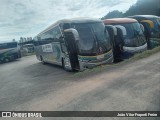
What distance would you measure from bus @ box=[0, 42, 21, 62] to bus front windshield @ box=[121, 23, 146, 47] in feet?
58.9

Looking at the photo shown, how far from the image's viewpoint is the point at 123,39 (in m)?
14.2

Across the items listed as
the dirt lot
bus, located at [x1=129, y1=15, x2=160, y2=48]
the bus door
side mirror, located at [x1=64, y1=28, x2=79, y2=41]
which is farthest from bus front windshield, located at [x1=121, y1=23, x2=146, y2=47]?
the dirt lot

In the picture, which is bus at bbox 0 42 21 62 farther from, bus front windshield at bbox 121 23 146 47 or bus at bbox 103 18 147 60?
bus front windshield at bbox 121 23 146 47

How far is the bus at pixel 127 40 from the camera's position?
14.2m

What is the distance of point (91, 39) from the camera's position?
11812mm

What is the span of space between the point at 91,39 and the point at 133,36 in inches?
167

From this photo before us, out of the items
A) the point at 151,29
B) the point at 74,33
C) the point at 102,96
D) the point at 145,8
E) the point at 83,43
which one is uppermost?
the point at 145,8

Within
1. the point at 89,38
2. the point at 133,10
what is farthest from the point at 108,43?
the point at 133,10

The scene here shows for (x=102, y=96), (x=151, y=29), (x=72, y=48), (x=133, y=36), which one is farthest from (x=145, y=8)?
(x=102, y=96)

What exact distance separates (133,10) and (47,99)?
46690 mm

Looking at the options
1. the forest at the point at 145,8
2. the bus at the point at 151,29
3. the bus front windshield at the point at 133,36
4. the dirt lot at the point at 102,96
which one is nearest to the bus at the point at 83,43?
the bus front windshield at the point at 133,36

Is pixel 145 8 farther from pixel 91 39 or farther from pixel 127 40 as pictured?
pixel 91 39

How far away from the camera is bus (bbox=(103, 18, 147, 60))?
46.6 ft

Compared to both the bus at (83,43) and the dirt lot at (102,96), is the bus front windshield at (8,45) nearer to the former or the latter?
the bus at (83,43)
